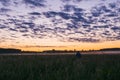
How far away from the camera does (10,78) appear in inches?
→ 414

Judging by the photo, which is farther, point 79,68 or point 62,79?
point 79,68

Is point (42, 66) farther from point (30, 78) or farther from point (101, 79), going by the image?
point (101, 79)

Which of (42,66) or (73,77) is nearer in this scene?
(73,77)

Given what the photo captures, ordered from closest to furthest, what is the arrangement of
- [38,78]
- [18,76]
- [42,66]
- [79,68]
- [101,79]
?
[101,79] < [38,78] < [18,76] < [79,68] < [42,66]

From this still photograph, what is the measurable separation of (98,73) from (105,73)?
21.5 inches

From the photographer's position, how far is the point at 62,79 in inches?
373

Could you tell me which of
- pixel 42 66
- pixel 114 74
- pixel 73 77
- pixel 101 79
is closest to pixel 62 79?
pixel 73 77

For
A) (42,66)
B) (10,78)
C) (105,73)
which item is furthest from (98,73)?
(42,66)

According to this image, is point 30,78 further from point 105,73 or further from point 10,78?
point 105,73

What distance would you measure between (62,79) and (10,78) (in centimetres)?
195

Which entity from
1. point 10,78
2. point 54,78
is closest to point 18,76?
point 10,78

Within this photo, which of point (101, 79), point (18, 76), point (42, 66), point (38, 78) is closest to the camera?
point (101, 79)

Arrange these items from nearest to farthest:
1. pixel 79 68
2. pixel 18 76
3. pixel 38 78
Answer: pixel 38 78 → pixel 18 76 → pixel 79 68

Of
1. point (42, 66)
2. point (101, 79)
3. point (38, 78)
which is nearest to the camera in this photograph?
point (101, 79)
